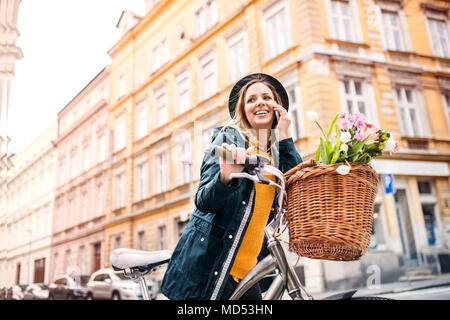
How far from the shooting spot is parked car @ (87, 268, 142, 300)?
13.9ft

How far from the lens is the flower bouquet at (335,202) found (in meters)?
0.87

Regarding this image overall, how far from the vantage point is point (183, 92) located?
599 centimetres

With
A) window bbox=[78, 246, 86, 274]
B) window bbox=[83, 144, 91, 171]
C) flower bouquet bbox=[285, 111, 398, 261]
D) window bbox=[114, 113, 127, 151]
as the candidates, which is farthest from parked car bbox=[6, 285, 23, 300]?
window bbox=[114, 113, 127, 151]

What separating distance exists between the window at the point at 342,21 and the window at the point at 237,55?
128 cm

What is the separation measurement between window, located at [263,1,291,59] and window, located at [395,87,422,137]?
1752 millimetres

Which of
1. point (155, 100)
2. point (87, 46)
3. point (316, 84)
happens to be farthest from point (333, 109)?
point (87, 46)

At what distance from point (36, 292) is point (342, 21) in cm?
489

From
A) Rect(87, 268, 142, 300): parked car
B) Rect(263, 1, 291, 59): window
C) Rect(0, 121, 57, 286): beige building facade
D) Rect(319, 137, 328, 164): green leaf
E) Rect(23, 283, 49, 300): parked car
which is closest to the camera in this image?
Rect(319, 137, 328, 164): green leaf

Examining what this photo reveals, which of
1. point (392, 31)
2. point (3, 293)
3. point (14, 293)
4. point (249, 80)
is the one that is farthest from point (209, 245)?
point (392, 31)

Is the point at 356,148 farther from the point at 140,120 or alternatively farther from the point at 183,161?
the point at 140,120

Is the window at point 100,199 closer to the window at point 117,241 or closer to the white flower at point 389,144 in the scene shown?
the window at point 117,241

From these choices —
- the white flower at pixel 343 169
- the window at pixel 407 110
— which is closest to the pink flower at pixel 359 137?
the white flower at pixel 343 169

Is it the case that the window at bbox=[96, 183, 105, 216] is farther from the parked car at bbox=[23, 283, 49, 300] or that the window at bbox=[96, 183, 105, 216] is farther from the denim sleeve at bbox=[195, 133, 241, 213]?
the denim sleeve at bbox=[195, 133, 241, 213]

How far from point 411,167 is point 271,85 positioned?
4.45 m
